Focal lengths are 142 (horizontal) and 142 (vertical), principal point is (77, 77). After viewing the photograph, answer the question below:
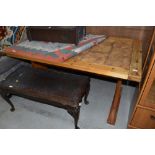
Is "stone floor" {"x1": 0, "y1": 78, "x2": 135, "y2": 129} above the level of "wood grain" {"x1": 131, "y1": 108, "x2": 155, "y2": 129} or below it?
below

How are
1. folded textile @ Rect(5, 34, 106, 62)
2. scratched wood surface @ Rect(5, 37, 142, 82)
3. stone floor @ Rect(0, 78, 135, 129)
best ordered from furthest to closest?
stone floor @ Rect(0, 78, 135, 129)
folded textile @ Rect(5, 34, 106, 62)
scratched wood surface @ Rect(5, 37, 142, 82)

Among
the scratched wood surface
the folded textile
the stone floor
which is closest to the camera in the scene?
the scratched wood surface

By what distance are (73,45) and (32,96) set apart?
0.66m

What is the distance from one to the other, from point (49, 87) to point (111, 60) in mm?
662

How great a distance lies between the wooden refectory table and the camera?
3.75 ft

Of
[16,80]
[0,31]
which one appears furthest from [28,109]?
[0,31]

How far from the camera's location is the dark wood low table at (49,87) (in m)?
1.32

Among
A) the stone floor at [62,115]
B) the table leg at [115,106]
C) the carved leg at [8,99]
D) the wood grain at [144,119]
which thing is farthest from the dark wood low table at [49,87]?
the wood grain at [144,119]

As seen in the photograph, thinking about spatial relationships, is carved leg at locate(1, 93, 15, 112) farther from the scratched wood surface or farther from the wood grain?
the wood grain

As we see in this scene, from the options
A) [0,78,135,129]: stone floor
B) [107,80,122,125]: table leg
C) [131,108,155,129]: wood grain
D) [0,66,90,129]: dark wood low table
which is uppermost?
[0,66,90,129]: dark wood low table

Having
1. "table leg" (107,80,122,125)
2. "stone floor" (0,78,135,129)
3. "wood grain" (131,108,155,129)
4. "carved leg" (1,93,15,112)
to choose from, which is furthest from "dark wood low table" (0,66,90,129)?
"wood grain" (131,108,155,129)

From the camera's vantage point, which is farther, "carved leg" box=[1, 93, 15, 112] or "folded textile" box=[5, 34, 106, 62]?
"carved leg" box=[1, 93, 15, 112]
